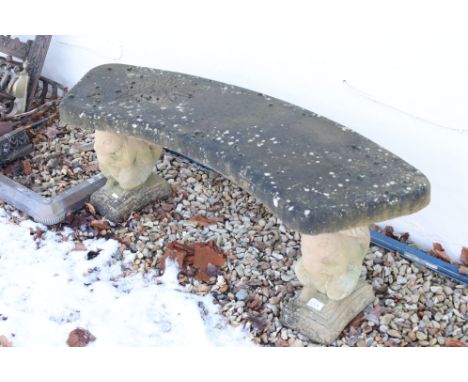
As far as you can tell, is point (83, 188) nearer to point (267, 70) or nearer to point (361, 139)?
point (267, 70)

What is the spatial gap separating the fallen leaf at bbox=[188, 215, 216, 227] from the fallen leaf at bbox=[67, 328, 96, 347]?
0.90 m

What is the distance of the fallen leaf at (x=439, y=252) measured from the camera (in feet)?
10.8

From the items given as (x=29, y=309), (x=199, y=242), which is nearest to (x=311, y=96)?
(x=199, y=242)

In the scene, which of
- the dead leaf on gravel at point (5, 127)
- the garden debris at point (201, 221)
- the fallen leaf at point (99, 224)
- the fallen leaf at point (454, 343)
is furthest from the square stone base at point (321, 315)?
the dead leaf on gravel at point (5, 127)

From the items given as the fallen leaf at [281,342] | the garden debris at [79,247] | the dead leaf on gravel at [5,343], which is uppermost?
the fallen leaf at [281,342]

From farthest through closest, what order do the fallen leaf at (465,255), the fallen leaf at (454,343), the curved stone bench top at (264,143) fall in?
the fallen leaf at (465,255)
the fallen leaf at (454,343)
the curved stone bench top at (264,143)

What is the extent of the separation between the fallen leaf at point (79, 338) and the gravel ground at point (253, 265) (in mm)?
472

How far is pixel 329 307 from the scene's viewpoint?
2850mm

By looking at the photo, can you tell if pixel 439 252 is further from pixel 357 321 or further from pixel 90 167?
pixel 90 167

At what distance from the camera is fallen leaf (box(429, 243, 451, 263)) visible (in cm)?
328

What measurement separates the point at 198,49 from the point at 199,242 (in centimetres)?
126

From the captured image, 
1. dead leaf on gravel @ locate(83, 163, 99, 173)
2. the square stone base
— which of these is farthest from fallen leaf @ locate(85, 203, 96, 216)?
the square stone base

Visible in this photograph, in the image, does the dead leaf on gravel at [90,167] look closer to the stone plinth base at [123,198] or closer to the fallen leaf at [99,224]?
the stone plinth base at [123,198]

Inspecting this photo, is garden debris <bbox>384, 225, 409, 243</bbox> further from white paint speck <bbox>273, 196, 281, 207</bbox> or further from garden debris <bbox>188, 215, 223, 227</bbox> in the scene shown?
white paint speck <bbox>273, 196, 281, 207</bbox>
